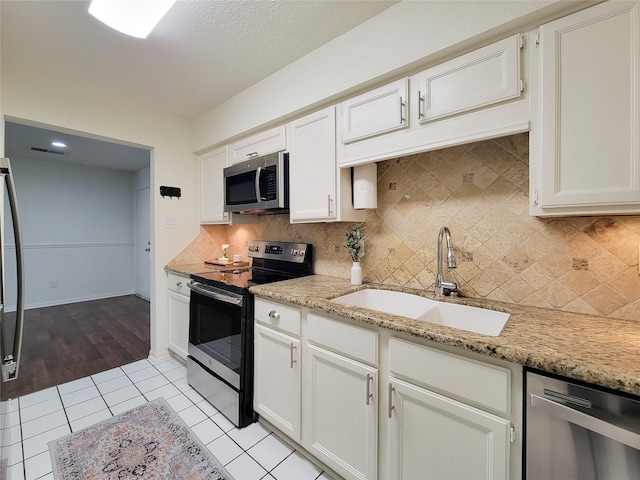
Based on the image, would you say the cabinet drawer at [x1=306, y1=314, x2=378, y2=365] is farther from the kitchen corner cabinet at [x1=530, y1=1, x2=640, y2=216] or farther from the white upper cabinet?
the white upper cabinet

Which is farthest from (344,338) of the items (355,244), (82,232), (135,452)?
(82,232)

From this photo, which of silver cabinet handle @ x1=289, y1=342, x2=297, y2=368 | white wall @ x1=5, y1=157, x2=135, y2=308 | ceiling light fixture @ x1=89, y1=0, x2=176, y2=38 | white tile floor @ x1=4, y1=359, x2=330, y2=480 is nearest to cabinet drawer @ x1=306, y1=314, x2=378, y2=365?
silver cabinet handle @ x1=289, y1=342, x2=297, y2=368

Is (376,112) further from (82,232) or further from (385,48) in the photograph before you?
(82,232)

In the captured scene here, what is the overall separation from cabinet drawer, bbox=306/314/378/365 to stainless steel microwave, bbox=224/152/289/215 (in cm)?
96

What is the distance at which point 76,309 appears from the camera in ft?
14.2

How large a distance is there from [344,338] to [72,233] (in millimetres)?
5498

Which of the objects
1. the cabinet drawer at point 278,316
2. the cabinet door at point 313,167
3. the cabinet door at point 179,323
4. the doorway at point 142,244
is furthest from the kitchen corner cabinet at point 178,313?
the doorway at point 142,244

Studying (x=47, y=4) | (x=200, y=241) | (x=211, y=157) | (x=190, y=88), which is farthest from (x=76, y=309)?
(x=47, y=4)

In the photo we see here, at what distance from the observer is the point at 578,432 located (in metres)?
0.78

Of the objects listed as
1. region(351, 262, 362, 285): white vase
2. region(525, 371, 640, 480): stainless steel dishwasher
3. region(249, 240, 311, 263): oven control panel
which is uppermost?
region(249, 240, 311, 263): oven control panel

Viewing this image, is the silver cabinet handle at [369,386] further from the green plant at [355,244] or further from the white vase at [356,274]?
the green plant at [355,244]

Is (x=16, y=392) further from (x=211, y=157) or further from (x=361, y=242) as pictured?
(x=361, y=242)

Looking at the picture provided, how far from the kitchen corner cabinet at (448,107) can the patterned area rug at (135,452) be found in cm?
186

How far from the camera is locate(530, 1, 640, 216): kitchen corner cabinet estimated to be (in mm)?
929
